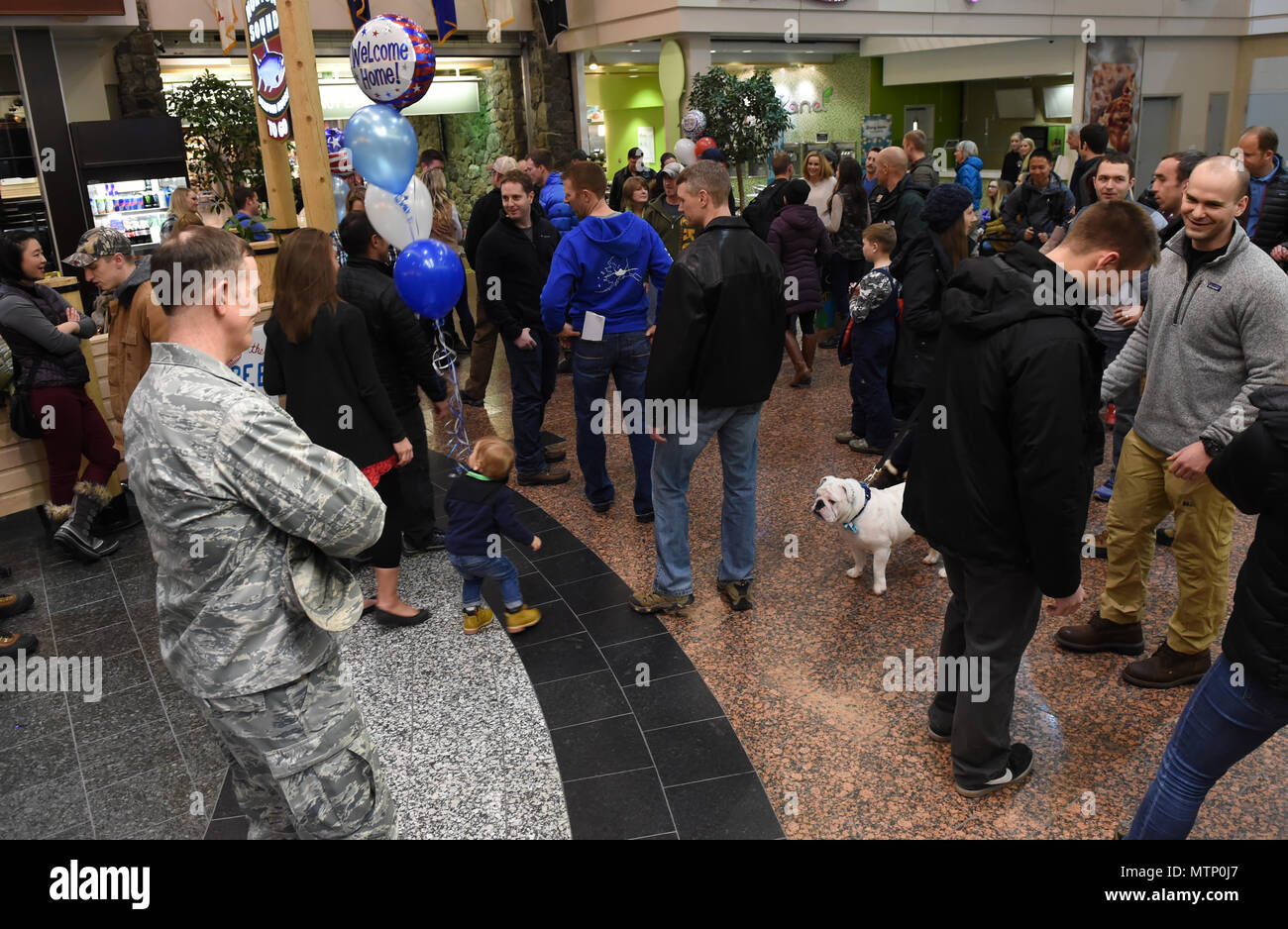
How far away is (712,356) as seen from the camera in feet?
12.3

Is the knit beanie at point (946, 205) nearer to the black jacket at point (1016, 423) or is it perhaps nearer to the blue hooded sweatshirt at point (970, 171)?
the black jacket at point (1016, 423)

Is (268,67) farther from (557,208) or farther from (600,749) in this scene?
(600,749)

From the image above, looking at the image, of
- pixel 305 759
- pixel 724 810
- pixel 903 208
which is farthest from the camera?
pixel 903 208

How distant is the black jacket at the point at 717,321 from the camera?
12.1 feet

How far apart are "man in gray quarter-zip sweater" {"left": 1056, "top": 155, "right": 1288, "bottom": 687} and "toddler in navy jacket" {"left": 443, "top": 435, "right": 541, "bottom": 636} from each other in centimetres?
225

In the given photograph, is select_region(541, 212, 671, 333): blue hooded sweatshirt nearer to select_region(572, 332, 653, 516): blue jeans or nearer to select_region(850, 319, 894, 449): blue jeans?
select_region(572, 332, 653, 516): blue jeans

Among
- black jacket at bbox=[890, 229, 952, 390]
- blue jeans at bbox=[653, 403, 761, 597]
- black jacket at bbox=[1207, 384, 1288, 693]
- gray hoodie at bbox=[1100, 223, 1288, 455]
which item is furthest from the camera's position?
black jacket at bbox=[890, 229, 952, 390]

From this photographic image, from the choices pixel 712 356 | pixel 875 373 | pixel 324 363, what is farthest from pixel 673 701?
pixel 875 373

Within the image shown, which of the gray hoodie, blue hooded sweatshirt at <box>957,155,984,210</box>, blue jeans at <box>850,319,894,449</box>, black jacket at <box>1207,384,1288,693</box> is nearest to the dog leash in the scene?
the gray hoodie

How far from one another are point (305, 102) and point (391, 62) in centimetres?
66

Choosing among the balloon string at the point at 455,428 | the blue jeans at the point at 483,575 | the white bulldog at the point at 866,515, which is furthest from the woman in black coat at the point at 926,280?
the balloon string at the point at 455,428

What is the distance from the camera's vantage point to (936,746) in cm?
316

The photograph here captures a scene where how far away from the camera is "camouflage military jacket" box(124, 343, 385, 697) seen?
6.07 feet

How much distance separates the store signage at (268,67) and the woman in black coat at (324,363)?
106 inches
